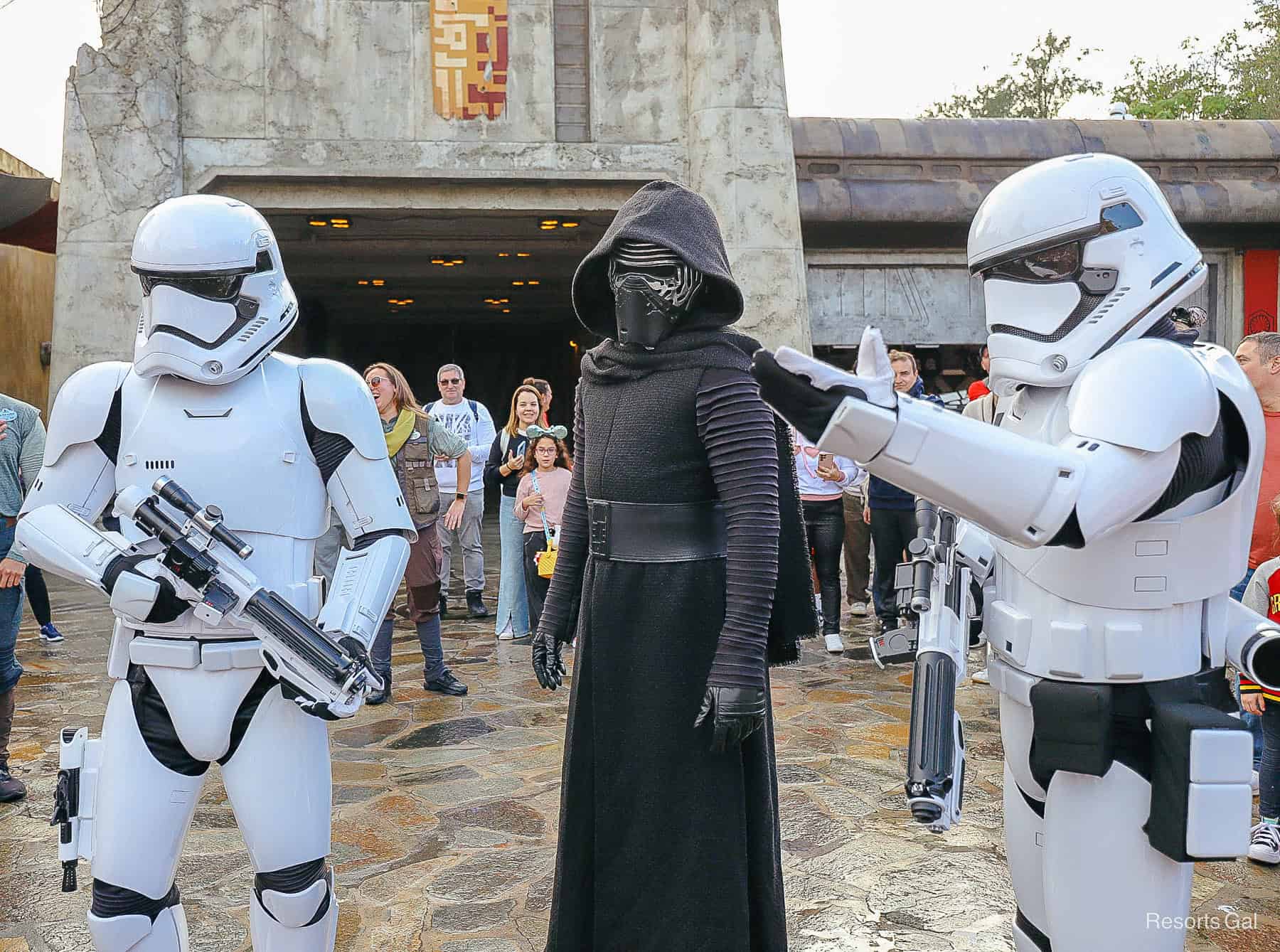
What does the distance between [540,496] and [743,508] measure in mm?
4391

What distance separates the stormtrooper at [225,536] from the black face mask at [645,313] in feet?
2.25

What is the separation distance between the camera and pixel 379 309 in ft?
72.1

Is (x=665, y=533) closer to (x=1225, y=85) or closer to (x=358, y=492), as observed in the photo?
(x=358, y=492)

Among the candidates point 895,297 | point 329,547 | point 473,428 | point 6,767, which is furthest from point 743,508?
point 895,297

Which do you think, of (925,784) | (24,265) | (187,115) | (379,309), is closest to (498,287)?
(379,309)

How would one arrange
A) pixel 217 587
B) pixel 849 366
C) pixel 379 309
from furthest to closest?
pixel 379 309 → pixel 849 366 → pixel 217 587

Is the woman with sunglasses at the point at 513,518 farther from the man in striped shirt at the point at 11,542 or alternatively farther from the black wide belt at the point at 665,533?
the black wide belt at the point at 665,533

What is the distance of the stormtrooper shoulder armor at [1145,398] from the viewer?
1.92 metres

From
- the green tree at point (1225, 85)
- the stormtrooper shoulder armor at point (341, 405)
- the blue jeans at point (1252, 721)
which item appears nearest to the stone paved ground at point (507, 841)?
the blue jeans at point (1252, 721)

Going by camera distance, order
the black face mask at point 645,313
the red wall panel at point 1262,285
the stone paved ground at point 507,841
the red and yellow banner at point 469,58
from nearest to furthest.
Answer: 1. the black face mask at point 645,313
2. the stone paved ground at point 507,841
3. the red and yellow banner at point 469,58
4. the red wall panel at point 1262,285

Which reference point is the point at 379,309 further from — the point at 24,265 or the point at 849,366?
the point at 849,366

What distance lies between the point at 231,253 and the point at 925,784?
1.92m

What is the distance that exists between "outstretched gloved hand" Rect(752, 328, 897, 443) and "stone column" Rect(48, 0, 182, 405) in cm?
982

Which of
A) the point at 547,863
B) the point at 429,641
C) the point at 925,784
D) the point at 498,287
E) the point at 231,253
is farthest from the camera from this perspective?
the point at 498,287
